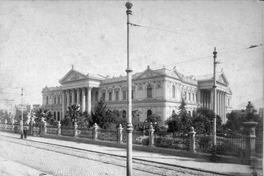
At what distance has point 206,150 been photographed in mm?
11773

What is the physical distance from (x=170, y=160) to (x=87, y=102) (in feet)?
122

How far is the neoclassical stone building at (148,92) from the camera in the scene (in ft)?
115

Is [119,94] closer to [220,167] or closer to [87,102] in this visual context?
[87,102]

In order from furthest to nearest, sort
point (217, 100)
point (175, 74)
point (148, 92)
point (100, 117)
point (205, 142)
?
point (217, 100)
point (148, 92)
point (175, 74)
point (100, 117)
point (205, 142)

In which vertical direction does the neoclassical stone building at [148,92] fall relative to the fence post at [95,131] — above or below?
above

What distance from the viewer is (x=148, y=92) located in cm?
3691

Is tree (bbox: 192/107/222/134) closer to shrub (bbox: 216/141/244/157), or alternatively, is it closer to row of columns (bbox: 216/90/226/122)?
shrub (bbox: 216/141/244/157)

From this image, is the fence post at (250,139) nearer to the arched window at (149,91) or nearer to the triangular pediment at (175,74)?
the triangular pediment at (175,74)

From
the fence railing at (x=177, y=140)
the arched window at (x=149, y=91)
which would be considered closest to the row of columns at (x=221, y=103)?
the arched window at (x=149, y=91)

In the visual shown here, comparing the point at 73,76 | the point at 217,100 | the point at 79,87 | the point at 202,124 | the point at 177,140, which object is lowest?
the point at 177,140

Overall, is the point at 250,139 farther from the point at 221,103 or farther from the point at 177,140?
the point at 221,103

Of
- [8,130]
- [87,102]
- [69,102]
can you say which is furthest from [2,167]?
[69,102]

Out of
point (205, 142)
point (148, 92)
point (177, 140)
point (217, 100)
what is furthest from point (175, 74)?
point (205, 142)

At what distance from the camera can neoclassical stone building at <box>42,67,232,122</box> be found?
35.2 m
